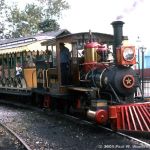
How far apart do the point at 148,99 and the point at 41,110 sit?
18.5 ft

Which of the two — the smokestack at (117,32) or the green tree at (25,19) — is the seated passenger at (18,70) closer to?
the smokestack at (117,32)

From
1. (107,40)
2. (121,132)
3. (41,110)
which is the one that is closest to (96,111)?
(121,132)

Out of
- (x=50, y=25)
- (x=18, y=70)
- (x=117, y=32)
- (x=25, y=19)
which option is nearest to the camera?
(x=117, y=32)

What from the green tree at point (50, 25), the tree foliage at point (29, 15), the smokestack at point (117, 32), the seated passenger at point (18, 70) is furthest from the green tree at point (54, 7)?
the smokestack at point (117, 32)

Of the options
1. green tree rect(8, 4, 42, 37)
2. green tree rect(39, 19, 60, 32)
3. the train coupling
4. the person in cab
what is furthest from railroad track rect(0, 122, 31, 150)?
green tree rect(8, 4, 42, 37)

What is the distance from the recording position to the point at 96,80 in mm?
11203

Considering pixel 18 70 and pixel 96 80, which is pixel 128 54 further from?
pixel 18 70

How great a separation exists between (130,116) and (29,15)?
4244 cm

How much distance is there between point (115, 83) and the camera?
10.5m

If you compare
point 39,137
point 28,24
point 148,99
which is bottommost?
point 39,137

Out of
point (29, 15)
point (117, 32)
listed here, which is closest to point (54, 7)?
point (29, 15)

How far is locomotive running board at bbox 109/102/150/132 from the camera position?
32.3 ft

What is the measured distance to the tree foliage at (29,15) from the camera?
162 ft

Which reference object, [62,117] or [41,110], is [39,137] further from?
[41,110]
